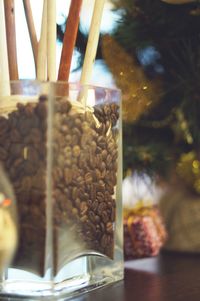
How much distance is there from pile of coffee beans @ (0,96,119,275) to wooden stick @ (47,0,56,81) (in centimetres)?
5

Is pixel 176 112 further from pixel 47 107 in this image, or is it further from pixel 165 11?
pixel 47 107

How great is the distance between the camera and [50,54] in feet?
1.35

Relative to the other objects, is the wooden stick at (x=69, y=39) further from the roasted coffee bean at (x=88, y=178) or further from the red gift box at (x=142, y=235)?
the red gift box at (x=142, y=235)

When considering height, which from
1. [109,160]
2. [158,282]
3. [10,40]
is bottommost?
[158,282]

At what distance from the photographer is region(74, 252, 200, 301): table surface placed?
1.26 ft

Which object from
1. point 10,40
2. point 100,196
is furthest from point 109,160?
point 10,40

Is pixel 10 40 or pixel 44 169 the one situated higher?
pixel 10 40

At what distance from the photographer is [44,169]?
359mm

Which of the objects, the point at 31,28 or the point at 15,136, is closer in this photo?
the point at 15,136

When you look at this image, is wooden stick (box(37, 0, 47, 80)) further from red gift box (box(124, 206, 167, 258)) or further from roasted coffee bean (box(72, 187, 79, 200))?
red gift box (box(124, 206, 167, 258))

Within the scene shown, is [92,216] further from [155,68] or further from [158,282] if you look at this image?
[155,68]

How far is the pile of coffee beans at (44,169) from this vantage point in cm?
36

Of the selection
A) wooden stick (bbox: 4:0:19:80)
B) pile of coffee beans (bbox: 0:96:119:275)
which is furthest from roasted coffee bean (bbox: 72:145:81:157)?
wooden stick (bbox: 4:0:19:80)

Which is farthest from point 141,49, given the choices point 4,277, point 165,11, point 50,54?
point 4,277
